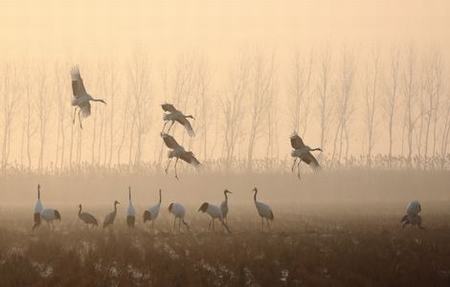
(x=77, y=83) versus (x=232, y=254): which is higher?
(x=77, y=83)

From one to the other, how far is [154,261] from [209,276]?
1978 mm

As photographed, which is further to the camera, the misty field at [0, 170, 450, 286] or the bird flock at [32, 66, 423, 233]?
the bird flock at [32, 66, 423, 233]

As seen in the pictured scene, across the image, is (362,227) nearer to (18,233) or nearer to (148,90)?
(18,233)

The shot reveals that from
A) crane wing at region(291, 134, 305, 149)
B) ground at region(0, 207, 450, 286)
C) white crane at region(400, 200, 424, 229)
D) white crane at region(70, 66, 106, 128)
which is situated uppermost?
white crane at region(70, 66, 106, 128)

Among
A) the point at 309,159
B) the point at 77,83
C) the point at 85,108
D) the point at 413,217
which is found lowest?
the point at 413,217

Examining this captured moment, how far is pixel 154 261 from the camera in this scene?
13.8 meters

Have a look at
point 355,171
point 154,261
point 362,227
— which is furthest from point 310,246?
point 355,171

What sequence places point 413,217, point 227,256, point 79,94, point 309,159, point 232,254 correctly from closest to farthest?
point 227,256 < point 232,254 < point 79,94 < point 309,159 < point 413,217

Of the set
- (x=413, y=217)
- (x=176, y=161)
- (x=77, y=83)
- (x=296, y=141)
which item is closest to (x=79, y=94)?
(x=77, y=83)

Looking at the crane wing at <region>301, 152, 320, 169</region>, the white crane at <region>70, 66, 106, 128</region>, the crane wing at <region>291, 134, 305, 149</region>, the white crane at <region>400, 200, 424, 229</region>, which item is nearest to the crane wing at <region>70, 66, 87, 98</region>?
the white crane at <region>70, 66, 106, 128</region>

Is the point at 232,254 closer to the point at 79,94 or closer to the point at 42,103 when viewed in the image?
the point at 79,94

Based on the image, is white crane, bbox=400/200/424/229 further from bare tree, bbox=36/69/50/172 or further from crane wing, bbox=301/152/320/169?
bare tree, bbox=36/69/50/172

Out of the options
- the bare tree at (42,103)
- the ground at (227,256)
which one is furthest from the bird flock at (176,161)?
the bare tree at (42,103)

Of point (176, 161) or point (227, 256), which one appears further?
point (176, 161)
